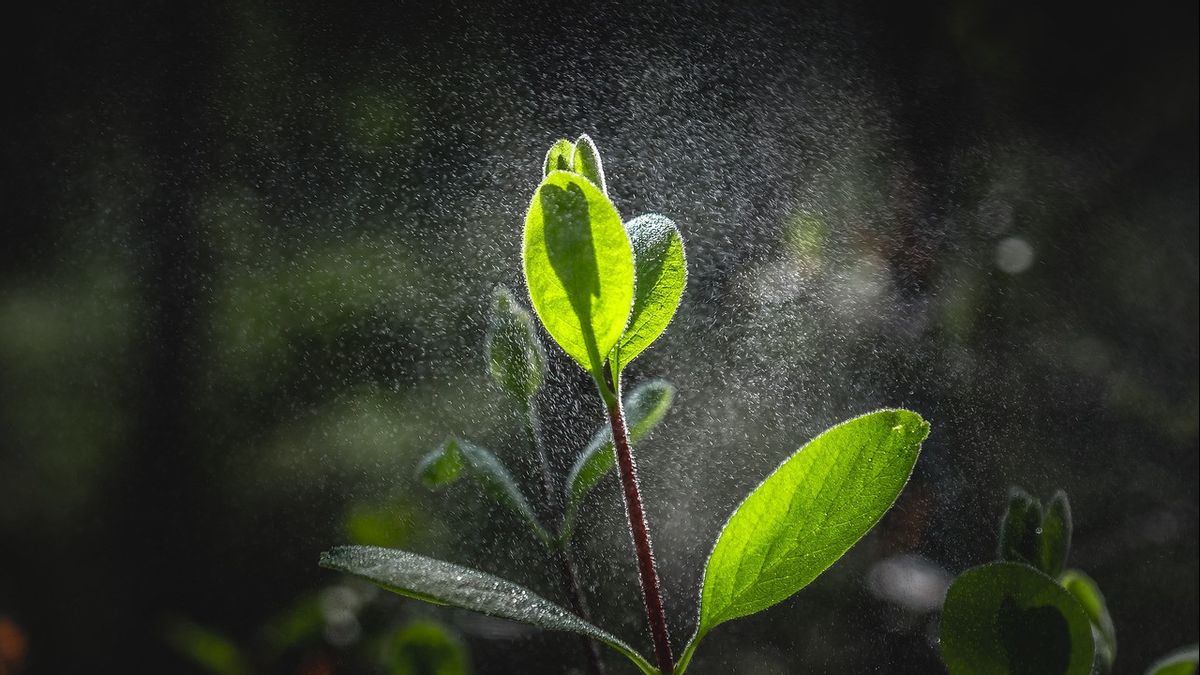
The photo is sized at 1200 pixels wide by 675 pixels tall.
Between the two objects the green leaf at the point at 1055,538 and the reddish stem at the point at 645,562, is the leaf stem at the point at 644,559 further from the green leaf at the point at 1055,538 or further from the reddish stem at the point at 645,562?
the green leaf at the point at 1055,538

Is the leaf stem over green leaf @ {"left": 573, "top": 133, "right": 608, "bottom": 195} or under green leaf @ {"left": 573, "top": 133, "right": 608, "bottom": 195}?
under

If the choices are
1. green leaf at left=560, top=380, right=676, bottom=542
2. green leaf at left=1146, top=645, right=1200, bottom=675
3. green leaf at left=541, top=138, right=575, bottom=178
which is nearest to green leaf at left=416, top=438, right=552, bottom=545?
green leaf at left=560, top=380, right=676, bottom=542

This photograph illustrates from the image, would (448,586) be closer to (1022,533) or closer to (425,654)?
(425,654)

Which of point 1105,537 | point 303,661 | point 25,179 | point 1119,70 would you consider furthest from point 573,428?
point 1119,70

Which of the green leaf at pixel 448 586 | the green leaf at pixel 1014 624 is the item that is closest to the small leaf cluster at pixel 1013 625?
the green leaf at pixel 1014 624

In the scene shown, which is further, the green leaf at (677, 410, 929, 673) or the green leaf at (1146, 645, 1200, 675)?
the green leaf at (1146, 645, 1200, 675)

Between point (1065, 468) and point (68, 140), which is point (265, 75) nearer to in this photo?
point (68, 140)

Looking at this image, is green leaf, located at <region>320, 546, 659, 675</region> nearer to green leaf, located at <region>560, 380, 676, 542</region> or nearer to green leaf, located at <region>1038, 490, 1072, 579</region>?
green leaf, located at <region>560, 380, 676, 542</region>
